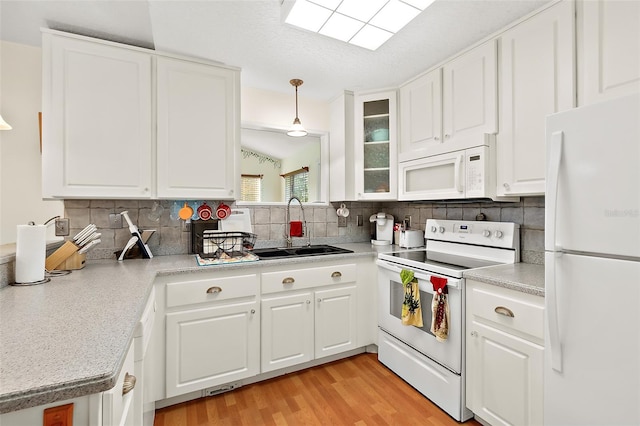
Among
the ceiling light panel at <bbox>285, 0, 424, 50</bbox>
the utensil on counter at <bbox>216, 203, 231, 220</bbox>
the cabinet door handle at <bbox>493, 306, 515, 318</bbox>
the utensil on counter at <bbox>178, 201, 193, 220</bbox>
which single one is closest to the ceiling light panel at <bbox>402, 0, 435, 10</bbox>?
the ceiling light panel at <bbox>285, 0, 424, 50</bbox>

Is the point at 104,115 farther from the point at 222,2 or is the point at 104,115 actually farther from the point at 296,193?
the point at 296,193

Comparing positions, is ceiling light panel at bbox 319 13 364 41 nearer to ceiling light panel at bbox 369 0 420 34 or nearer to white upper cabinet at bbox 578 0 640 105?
ceiling light panel at bbox 369 0 420 34

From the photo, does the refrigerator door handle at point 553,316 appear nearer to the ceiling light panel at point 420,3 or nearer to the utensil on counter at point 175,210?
the ceiling light panel at point 420,3

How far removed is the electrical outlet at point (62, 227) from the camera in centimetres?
204

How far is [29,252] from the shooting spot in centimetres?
139

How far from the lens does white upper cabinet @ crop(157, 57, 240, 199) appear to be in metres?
2.05

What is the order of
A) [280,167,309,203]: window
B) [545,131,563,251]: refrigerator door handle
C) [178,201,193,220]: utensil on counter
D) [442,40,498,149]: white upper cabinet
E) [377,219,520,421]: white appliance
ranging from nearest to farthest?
1. [545,131,563,251]: refrigerator door handle
2. [377,219,520,421]: white appliance
3. [442,40,498,149]: white upper cabinet
4. [178,201,193,220]: utensil on counter
5. [280,167,309,203]: window

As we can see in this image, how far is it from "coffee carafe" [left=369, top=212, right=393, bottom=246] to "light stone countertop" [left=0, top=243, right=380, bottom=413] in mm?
1959

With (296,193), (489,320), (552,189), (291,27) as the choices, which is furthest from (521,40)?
(296,193)

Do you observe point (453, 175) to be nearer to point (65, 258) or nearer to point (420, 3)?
point (420, 3)

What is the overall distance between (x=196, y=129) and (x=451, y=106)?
5.89 ft

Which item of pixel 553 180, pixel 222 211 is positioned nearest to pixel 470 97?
pixel 553 180

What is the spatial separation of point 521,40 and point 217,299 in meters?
2.36

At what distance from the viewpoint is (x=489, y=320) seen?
1.60 metres
